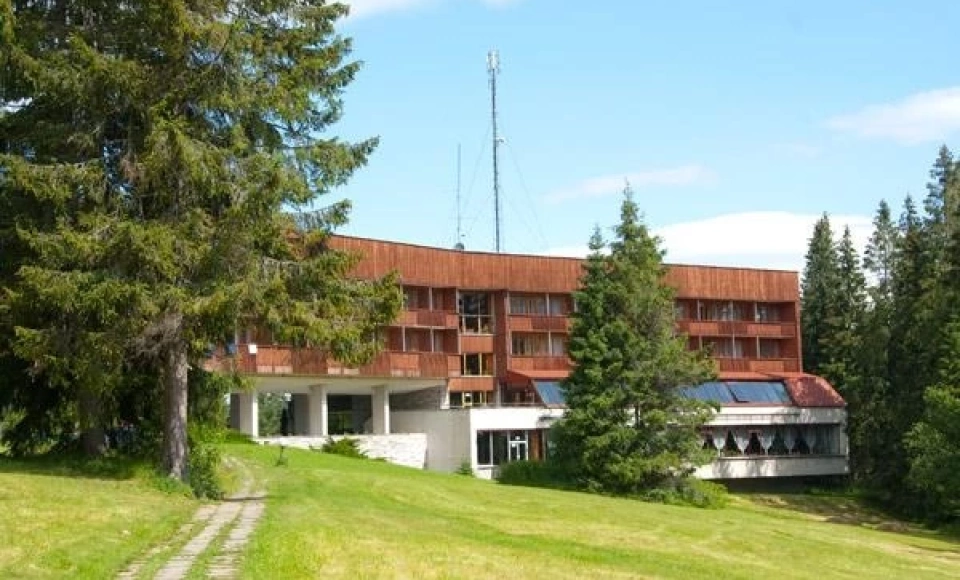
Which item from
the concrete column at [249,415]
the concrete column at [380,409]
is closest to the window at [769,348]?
the concrete column at [380,409]

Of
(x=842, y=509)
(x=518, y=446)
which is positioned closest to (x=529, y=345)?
(x=518, y=446)

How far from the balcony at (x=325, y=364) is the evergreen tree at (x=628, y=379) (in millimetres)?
9348

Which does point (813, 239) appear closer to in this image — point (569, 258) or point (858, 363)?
point (858, 363)

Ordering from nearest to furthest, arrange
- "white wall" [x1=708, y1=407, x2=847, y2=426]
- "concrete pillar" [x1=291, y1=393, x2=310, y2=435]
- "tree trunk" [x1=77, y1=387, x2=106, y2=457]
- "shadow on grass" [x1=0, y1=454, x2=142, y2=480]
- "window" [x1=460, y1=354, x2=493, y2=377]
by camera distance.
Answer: "shadow on grass" [x1=0, y1=454, x2=142, y2=480]
"tree trunk" [x1=77, y1=387, x2=106, y2=457]
"concrete pillar" [x1=291, y1=393, x2=310, y2=435]
"window" [x1=460, y1=354, x2=493, y2=377]
"white wall" [x1=708, y1=407, x2=847, y2=426]

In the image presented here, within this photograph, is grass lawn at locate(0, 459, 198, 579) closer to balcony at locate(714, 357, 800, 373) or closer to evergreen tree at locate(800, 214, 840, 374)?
balcony at locate(714, 357, 800, 373)

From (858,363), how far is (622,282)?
23709 millimetres

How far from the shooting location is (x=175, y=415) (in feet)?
82.2

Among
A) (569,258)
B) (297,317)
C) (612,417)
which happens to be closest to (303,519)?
(297,317)

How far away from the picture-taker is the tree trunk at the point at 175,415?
2491 cm

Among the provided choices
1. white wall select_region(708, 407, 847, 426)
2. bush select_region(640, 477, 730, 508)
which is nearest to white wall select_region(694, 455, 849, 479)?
white wall select_region(708, 407, 847, 426)

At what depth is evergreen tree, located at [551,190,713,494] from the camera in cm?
4703

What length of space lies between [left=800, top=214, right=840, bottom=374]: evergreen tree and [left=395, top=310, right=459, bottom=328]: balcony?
26.1 m

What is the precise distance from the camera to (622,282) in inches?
1964

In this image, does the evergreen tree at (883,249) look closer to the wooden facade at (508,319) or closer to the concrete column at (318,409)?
the wooden facade at (508,319)
